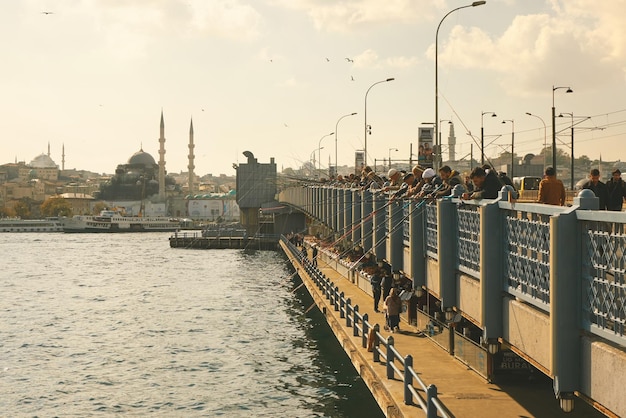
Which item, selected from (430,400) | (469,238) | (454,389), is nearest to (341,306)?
(454,389)

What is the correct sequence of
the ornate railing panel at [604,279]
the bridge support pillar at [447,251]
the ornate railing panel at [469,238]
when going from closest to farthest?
the ornate railing panel at [604,279]
the ornate railing panel at [469,238]
the bridge support pillar at [447,251]

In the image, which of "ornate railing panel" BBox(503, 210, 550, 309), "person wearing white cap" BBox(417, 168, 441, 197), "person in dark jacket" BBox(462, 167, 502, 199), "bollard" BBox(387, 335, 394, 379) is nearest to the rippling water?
"bollard" BBox(387, 335, 394, 379)

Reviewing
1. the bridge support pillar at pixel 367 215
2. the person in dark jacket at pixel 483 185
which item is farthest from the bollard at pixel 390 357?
the bridge support pillar at pixel 367 215

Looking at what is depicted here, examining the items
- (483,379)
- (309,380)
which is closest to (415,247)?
(483,379)

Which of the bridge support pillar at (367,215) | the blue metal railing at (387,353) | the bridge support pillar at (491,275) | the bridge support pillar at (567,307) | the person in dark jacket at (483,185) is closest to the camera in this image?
the bridge support pillar at (567,307)

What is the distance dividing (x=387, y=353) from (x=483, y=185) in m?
4.37

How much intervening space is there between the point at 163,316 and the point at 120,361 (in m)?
14.5

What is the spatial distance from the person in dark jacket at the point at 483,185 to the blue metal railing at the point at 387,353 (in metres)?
3.19

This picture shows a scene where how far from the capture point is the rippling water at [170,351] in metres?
26.6

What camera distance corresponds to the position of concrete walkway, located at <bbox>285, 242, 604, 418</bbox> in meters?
14.5

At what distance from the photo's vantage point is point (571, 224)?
33.3 ft

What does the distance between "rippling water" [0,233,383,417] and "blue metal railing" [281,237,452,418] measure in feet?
7.72

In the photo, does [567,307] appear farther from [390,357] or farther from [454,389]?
[390,357]

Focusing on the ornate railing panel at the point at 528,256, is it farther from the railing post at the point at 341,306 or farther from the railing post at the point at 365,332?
the railing post at the point at 341,306
